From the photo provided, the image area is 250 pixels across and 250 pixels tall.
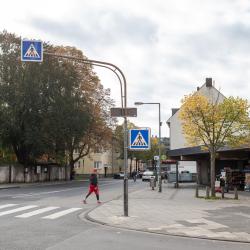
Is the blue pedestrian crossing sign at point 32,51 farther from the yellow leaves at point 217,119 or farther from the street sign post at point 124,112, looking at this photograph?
the yellow leaves at point 217,119

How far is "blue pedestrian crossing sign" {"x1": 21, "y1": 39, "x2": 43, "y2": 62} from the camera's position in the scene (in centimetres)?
1543

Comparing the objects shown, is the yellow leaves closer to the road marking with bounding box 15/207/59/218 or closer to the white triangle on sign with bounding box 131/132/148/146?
the road marking with bounding box 15/207/59/218

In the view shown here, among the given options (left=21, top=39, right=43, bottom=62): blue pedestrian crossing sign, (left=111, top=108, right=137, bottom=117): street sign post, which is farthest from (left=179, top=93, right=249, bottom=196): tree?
(left=21, top=39, right=43, bottom=62): blue pedestrian crossing sign

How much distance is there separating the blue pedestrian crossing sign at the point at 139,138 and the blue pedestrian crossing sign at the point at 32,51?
4458mm

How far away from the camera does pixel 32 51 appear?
1550 centimetres

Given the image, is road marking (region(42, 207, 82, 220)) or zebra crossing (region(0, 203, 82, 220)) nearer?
road marking (region(42, 207, 82, 220))

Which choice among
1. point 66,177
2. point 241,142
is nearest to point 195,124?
point 241,142

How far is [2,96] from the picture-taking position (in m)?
51.7

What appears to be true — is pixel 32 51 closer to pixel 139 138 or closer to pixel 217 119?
pixel 139 138

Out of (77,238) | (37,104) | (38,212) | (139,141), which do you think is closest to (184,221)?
(139,141)

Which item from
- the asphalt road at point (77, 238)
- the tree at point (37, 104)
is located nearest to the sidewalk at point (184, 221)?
the asphalt road at point (77, 238)

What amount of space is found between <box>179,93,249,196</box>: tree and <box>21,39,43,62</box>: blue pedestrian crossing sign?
612 inches

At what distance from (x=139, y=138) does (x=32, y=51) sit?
4.95 m

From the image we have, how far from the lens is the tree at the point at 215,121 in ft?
95.2
